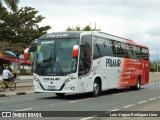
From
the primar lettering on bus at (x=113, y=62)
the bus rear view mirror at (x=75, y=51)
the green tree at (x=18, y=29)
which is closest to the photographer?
the bus rear view mirror at (x=75, y=51)

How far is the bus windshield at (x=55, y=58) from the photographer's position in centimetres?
1966

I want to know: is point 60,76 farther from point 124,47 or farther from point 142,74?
point 142,74

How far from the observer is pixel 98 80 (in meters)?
22.5

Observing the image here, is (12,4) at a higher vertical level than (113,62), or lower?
higher

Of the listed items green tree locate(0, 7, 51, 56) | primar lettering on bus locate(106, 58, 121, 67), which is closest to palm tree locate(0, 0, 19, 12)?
primar lettering on bus locate(106, 58, 121, 67)

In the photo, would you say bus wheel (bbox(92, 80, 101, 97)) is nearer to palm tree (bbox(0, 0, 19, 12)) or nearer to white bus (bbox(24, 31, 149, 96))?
white bus (bbox(24, 31, 149, 96))

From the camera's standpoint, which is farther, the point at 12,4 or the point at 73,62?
the point at 12,4

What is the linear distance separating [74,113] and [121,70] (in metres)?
12.7

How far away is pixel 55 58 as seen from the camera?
65.1ft

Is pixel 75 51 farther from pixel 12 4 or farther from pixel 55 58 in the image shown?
pixel 12 4

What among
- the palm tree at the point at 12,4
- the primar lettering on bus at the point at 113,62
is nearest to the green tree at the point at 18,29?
the palm tree at the point at 12,4

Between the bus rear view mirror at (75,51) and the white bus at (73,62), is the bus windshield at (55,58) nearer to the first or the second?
the white bus at (73,62)

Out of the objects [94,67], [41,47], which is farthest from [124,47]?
[41,47]

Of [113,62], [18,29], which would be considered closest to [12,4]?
[113,62]
